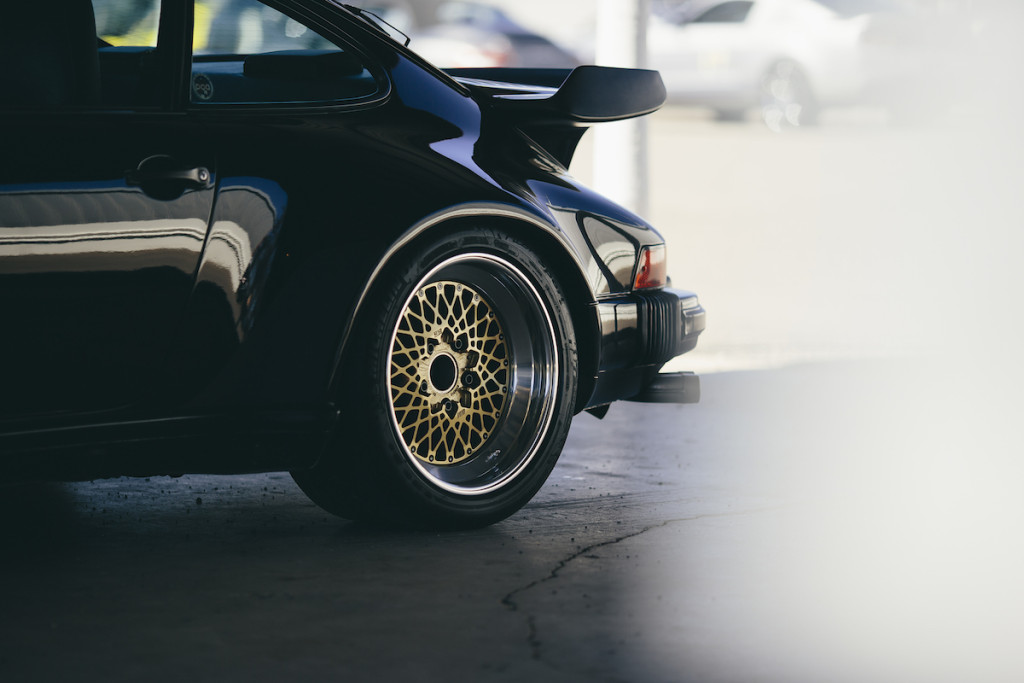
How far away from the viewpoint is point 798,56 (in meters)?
17.9

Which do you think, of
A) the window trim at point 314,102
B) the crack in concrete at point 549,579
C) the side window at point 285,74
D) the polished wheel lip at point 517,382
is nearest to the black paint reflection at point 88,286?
the window trim at point 314,102

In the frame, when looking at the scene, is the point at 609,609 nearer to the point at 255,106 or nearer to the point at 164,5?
the point at 255,106

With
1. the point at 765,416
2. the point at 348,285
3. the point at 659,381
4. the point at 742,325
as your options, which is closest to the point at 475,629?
the point at 348,285

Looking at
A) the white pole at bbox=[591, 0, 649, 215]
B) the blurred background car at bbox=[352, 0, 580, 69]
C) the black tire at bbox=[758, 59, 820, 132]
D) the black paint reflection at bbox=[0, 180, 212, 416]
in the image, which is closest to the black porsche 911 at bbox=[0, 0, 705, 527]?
the black paint reflection at bbox=[0, 180, 212, 416]

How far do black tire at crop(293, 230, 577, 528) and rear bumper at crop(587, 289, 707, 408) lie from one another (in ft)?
0.52

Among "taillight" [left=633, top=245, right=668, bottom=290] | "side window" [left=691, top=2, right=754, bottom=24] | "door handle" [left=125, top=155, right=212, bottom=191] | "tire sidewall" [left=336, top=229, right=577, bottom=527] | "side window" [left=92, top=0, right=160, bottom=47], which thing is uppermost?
"side window" [left=691, top=2, right=754, bottom=24]

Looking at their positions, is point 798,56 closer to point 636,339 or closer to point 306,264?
point 636,339

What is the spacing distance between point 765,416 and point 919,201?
301 inches

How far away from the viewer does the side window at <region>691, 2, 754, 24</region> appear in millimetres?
19156

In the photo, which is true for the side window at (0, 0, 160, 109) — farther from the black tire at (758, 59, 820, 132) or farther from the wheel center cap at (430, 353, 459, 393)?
the black tire at (758, 59, 820, 132)

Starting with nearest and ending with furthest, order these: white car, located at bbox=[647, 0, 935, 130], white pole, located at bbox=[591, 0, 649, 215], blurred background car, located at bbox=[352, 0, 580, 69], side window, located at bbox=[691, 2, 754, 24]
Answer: white pole, located at bbox=[591, 0, 649, 215] < white car, located at bbox=[647, 0, 935, 130] < side window, located at bbox=[691, 2, 754, 24] < blurred background car, located at bbox=[352, 0, 580, 69]

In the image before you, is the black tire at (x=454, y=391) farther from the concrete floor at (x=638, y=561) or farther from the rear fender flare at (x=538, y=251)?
the concrete floor at (x=638, y=561)

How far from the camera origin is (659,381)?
203 inches

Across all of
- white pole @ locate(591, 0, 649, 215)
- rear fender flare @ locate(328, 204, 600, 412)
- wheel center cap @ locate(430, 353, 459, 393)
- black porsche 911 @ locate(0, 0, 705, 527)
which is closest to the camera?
black porsche 911 @ locate(0, 0, 705, 527)
